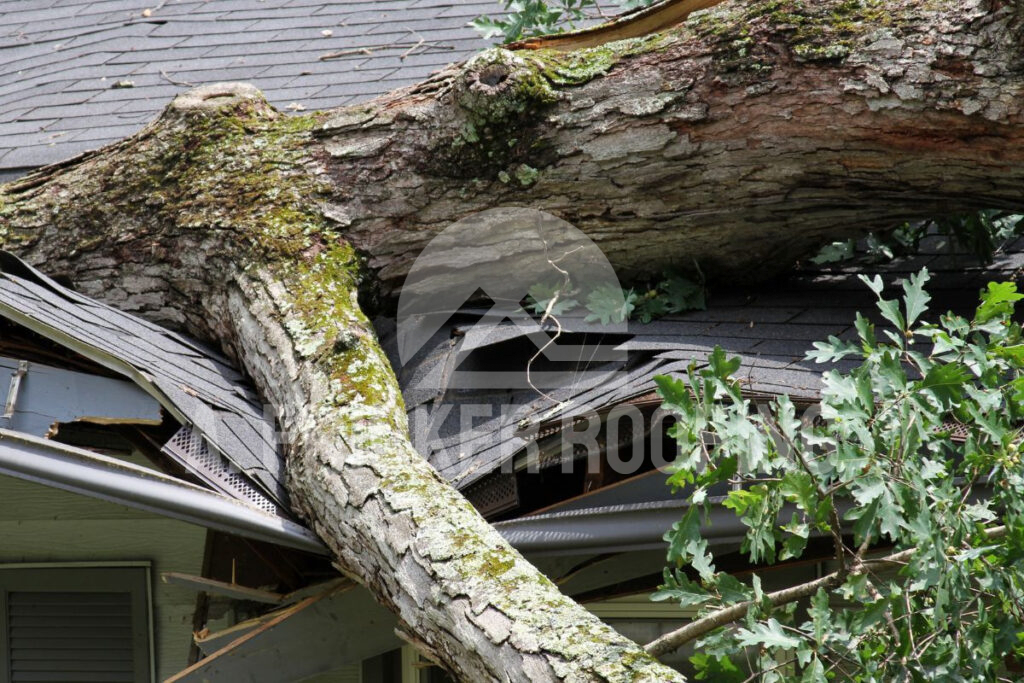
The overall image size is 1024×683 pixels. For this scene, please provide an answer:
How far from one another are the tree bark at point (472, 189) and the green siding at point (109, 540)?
959 millimetres

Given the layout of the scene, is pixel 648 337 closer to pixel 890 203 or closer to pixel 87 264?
pixel 890 203

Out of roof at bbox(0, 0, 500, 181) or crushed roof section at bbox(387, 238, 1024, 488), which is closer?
crushed roof section at bbox(387, 238, 1024, 488)

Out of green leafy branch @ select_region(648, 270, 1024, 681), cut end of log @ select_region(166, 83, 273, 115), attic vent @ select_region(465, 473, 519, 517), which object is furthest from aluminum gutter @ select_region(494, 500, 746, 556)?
cut end of log @ select_region(166, 83, 273, 115)

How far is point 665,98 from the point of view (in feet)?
11.4

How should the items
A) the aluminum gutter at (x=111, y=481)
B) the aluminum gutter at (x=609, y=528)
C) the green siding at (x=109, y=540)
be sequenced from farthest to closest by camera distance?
the green siding at (x=109, y=540) < the aluminum gutter at (x=609, y=528) < the aluminum gutter at (x=111, y=481)

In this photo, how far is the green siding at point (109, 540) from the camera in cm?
442

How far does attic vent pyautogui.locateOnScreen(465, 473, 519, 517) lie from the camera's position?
3.14 metres

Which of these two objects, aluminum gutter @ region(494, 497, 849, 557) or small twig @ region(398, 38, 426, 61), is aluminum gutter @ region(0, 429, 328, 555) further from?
small twig @ region(398, 38, 426, 61)

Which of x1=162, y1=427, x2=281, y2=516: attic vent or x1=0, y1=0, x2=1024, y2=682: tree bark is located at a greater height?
x1=0, y1=0, x2=1024, y2=682: tree bark

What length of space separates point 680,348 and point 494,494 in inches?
28.4

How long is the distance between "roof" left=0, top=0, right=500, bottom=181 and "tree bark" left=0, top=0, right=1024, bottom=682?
1305 mm

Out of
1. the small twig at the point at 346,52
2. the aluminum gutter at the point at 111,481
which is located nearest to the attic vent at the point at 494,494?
the aluminum gutter at the point at 111,481

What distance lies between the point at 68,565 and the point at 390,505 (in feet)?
7.80

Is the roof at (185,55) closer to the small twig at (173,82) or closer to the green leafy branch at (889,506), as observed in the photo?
the small twig at (173,82)
